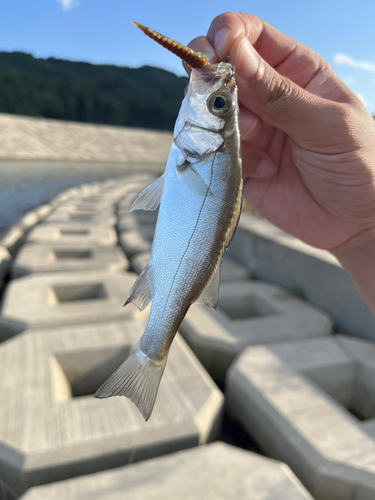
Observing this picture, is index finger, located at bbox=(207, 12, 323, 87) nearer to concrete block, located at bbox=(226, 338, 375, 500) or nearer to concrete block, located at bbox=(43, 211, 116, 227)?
concrete block, located at bbox=(226, 338, 375, 500)

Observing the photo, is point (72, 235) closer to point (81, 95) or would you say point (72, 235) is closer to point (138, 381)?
point (138, 381)

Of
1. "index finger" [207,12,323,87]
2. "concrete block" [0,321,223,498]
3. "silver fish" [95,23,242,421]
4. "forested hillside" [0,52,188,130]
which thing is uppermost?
"forested hillside" [0,52,188,130]

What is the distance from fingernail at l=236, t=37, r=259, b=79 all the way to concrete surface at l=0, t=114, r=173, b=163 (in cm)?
2933

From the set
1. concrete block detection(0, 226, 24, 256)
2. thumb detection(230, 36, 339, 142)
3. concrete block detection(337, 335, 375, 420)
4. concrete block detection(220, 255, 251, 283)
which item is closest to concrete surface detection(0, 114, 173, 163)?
concrete block detection(0, 226, 24, 256)

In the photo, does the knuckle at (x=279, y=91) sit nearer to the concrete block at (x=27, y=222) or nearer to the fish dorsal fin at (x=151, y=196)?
the fish dorsal fin at (x=151, y=196)

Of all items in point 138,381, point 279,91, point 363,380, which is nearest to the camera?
point 138,381

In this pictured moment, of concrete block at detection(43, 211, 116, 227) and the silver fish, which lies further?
concrete block at detection(43, 211, 116, 227)

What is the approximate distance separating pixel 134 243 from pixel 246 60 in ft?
17.7

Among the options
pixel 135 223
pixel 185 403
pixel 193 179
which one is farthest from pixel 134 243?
pixel 193 179

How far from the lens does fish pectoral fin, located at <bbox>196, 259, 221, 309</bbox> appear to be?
49.3 inches

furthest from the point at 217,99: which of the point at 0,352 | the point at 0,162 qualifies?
the point at 0,162

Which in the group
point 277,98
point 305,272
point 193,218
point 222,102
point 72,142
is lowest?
point 305,272

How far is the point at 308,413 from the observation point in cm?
244

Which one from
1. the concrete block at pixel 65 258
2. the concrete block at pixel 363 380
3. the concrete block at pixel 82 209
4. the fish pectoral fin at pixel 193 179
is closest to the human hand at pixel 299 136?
the fish pectoral fin at pixel 193 179
